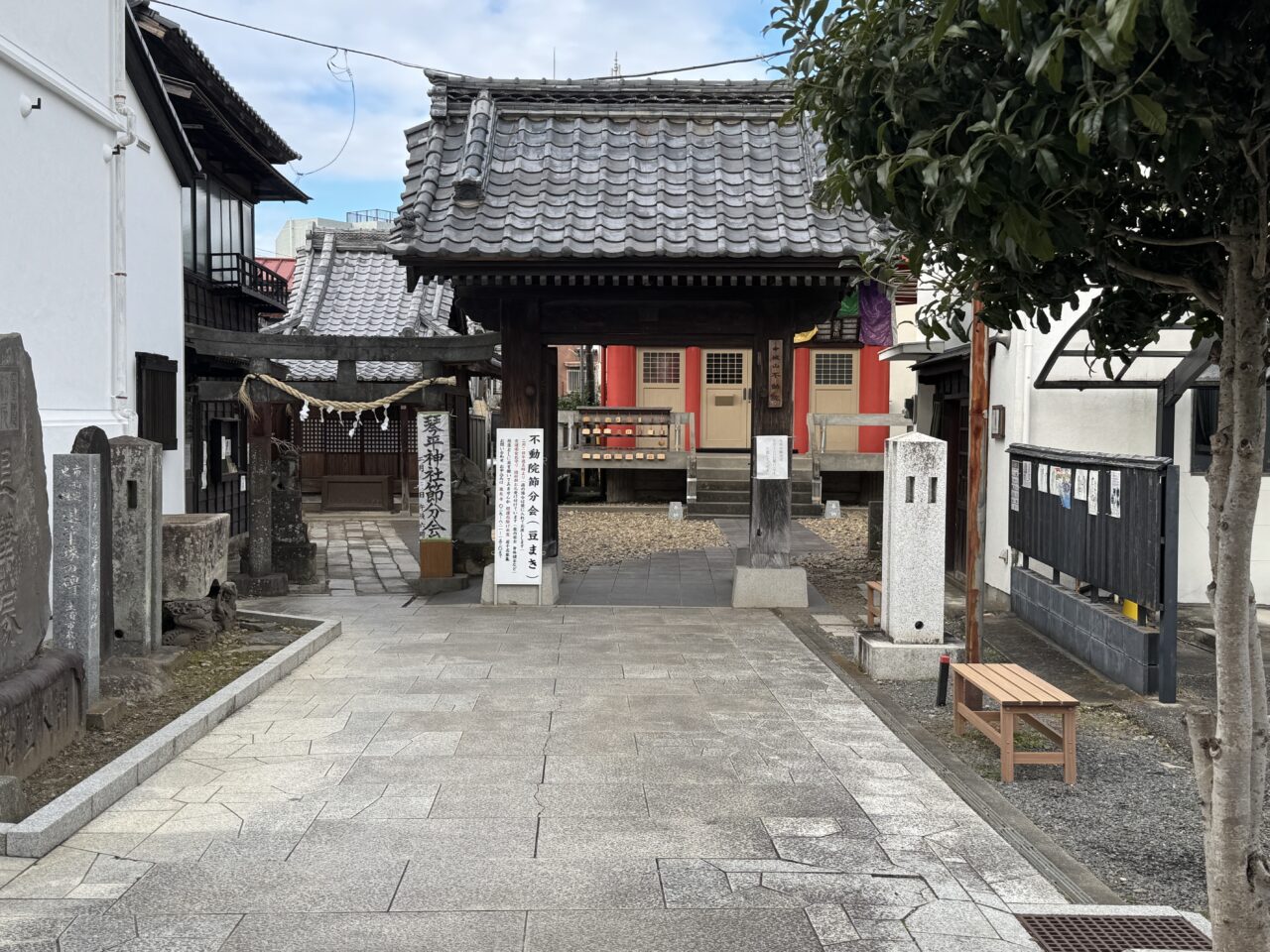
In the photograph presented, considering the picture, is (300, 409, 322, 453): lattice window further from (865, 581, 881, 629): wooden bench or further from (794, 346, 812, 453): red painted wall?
(865, 581, 881, 629): wooden bench

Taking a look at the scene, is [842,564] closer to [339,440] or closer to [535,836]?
[535,836]

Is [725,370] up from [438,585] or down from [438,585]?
up

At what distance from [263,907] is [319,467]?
22153 millimetres

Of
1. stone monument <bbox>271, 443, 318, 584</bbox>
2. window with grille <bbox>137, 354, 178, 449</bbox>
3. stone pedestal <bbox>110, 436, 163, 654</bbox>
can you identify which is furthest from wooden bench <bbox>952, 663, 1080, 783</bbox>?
window with grille <bbox>137, 354, 178, 449</bbox>

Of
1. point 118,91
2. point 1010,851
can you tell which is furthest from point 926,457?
point 118,91

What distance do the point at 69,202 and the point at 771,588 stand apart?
858 centimetres

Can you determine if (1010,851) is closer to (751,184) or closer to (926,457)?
(926,457)

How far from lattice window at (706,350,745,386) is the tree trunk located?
24167 mm

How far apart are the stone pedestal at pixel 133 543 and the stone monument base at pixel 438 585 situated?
5.42 m

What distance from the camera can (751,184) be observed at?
1297cm

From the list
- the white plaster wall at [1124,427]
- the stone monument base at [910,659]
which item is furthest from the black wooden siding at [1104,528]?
the stone monument base at [910,659]

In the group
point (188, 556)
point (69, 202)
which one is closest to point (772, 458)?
point (188, 556)

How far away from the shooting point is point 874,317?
1441 cm

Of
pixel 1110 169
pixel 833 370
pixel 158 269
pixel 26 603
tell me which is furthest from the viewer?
pixel 833 370
